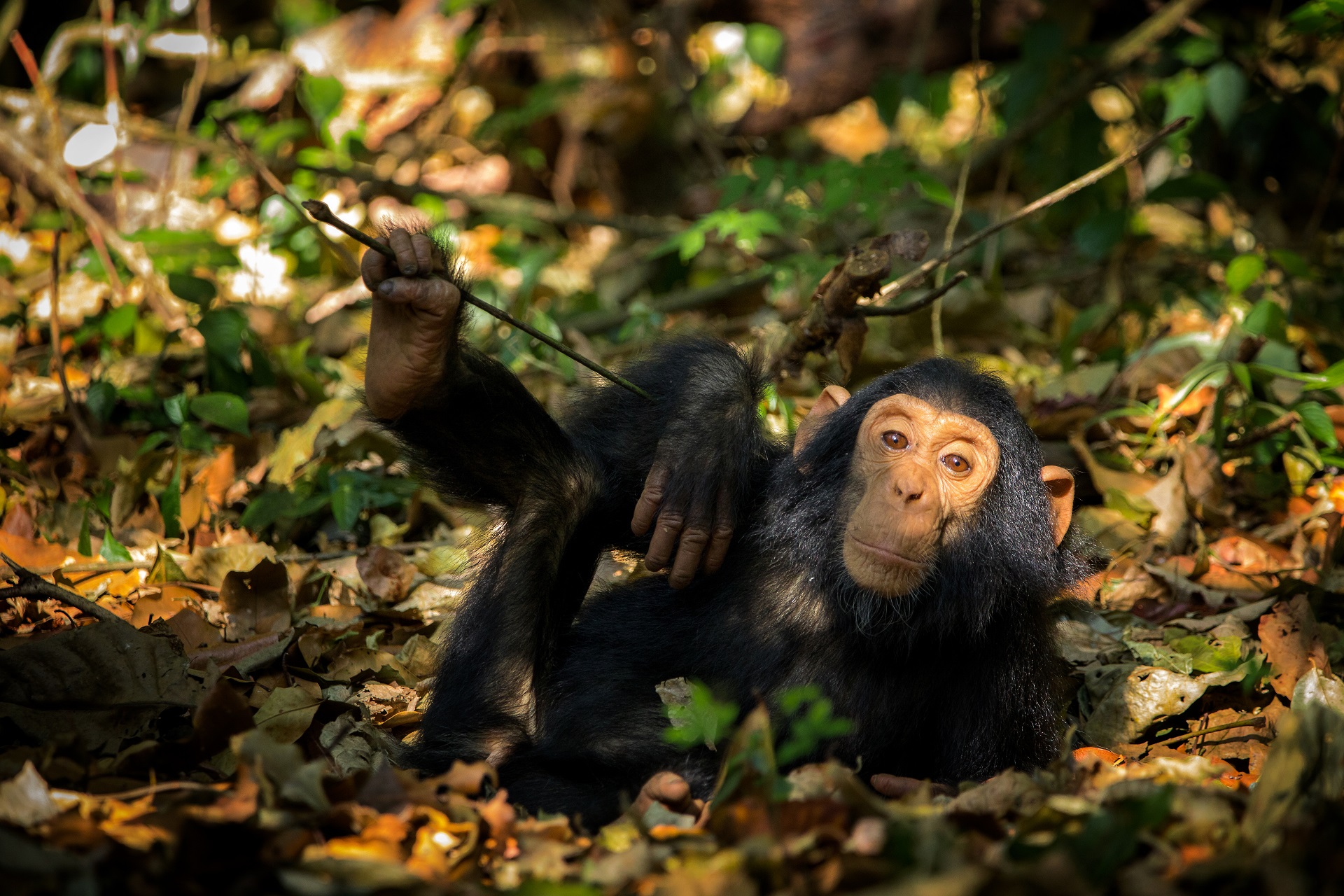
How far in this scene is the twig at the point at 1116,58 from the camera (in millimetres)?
7047

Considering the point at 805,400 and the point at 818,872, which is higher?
the point at 805,400

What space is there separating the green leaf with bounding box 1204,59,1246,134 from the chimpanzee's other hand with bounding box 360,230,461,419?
5.43 metres

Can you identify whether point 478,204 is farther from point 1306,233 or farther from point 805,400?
point 1306,233

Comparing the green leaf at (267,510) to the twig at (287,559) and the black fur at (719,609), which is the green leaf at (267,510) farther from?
the black fur at (719,609)

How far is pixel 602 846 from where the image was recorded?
276cm

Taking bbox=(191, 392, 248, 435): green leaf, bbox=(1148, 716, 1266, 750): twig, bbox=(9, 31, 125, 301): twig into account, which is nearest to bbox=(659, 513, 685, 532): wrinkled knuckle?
bbox=(1148, 716, 1266, 750): twig

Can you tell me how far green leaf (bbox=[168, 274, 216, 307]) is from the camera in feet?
19.8

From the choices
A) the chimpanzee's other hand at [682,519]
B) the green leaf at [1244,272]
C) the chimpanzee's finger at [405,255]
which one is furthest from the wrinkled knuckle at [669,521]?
the green leaf at [1244,272]

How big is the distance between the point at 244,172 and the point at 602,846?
6.86 m

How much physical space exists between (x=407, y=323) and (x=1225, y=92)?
18.6ft

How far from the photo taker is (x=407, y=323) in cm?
359

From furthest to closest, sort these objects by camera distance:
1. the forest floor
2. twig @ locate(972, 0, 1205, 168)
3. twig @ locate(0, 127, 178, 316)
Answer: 1. twig @ locate(972, 0, 1205, 168)
2. twig @ locate(0, 127, 178, 316)
3. the forest floor

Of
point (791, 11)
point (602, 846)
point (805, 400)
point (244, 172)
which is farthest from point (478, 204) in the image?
point (602, 846)

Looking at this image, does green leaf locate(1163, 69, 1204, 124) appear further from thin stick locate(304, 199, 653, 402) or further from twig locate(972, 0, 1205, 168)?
thin stick locate(304, 199, 653, 402)
